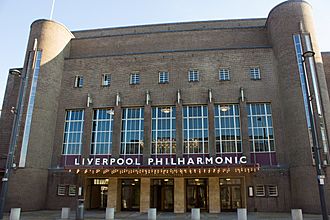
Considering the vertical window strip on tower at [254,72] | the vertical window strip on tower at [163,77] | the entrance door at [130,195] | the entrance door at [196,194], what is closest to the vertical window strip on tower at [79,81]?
the vertical window strip on tower at [163,77]

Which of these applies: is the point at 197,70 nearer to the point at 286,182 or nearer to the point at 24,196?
the point at 286,182

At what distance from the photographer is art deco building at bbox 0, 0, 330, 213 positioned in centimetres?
2406

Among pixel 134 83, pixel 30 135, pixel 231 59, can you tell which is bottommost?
pixel 30 135

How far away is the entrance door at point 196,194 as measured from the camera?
82.5 ft

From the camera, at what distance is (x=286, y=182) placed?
23.8 meters

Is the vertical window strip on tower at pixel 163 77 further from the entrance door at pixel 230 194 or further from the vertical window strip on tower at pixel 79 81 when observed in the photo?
the entrance door at pixel 230 194

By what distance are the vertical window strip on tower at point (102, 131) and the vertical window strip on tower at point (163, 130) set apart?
4374 mm

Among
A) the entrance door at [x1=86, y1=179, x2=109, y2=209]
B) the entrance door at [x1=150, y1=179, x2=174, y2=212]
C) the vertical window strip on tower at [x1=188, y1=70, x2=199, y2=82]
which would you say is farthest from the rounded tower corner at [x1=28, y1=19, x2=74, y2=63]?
the entrance door at [x1=150, y1=179, x2=174, y2=212]

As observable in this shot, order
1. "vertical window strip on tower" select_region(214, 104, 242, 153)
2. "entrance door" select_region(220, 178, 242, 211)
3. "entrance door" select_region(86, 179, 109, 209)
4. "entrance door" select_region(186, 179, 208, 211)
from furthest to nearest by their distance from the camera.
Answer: "entrance door" select_region(86, 179, 109, 209) < "vertical window strip on tower" select_region(214, 104, 242, 153) < "entrance door" select_region(186, 179, 208, 211) < "entrance door" select_region(220, 178, 242, 211)

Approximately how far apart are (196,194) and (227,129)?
653 centimetres

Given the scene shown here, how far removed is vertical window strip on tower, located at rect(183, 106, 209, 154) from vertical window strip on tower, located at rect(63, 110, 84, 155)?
1036cm

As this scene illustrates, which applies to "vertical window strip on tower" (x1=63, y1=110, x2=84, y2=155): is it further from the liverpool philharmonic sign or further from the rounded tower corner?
the rounded tower corner

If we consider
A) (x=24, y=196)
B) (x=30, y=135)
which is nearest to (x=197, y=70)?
(x=30, y=135)

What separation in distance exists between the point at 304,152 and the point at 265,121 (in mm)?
4363
